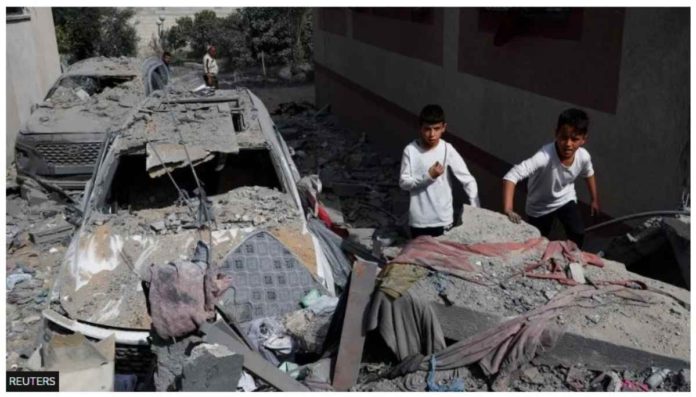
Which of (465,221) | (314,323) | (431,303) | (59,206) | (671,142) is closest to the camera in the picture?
(431,303)

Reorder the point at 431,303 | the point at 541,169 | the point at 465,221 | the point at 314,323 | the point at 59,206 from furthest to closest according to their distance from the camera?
the point at 59,206, the point at 541,169, the point at 465,221, the point at 314,323, the point at 431,303

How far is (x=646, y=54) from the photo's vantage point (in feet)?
16.0

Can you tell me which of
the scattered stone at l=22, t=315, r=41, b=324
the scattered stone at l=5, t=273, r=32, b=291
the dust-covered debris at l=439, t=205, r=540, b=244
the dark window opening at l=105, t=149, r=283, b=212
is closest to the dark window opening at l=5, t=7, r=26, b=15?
the scattered stone at l=5, t=273, r=32, b=291

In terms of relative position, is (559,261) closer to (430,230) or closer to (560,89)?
(430,230)

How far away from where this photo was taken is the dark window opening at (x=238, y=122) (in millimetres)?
5756

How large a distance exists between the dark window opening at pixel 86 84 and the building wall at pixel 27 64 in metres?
1.41

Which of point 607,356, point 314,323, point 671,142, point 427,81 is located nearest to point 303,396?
point 314,323

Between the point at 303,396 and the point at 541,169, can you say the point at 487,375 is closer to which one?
the point at 303,396

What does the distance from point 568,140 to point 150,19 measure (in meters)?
29.2

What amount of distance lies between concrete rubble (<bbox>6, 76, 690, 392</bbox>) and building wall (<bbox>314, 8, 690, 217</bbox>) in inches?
66.0

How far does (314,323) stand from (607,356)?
5.29ft

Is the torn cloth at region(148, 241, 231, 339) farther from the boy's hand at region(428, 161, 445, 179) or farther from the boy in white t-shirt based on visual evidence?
the boy in white t-shirt

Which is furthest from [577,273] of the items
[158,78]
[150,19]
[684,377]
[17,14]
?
[150,19]

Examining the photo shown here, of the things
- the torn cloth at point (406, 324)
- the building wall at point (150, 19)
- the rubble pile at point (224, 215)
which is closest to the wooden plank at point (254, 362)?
the torn cloth at point (406, 324)
